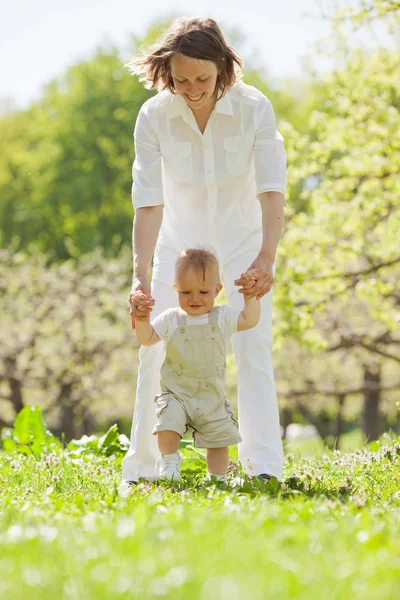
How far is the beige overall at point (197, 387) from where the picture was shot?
4.44 metres

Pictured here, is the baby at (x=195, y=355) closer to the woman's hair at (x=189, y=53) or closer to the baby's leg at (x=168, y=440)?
the baby's leg at (x=168, y=440)

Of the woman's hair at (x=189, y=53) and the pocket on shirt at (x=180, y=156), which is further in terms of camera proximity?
the pocket on shirt at (x=180, y=156)

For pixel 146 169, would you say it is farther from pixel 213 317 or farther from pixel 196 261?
pixel 213 317

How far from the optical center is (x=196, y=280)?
446 cm

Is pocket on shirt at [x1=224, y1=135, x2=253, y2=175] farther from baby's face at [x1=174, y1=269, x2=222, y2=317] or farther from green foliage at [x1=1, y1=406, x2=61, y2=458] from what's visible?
green foliage at [x1=1, y1=406, x2=61, y2=458]

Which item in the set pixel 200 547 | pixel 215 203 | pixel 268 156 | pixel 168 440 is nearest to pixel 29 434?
pixel 168 440

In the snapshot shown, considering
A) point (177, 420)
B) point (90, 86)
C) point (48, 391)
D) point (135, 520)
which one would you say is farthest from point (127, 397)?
point (135, 520)

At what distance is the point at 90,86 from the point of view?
2720 cm

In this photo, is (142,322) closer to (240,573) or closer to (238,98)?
(238,98)

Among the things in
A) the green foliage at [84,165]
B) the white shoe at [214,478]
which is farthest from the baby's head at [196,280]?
the green foliage at [84,165]

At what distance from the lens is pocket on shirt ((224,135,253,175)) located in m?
4.63

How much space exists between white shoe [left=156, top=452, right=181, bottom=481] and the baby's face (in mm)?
782

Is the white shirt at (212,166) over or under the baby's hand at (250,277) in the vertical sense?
over

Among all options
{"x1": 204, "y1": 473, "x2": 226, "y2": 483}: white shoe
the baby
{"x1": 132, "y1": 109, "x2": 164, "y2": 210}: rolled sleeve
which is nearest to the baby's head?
the baby
